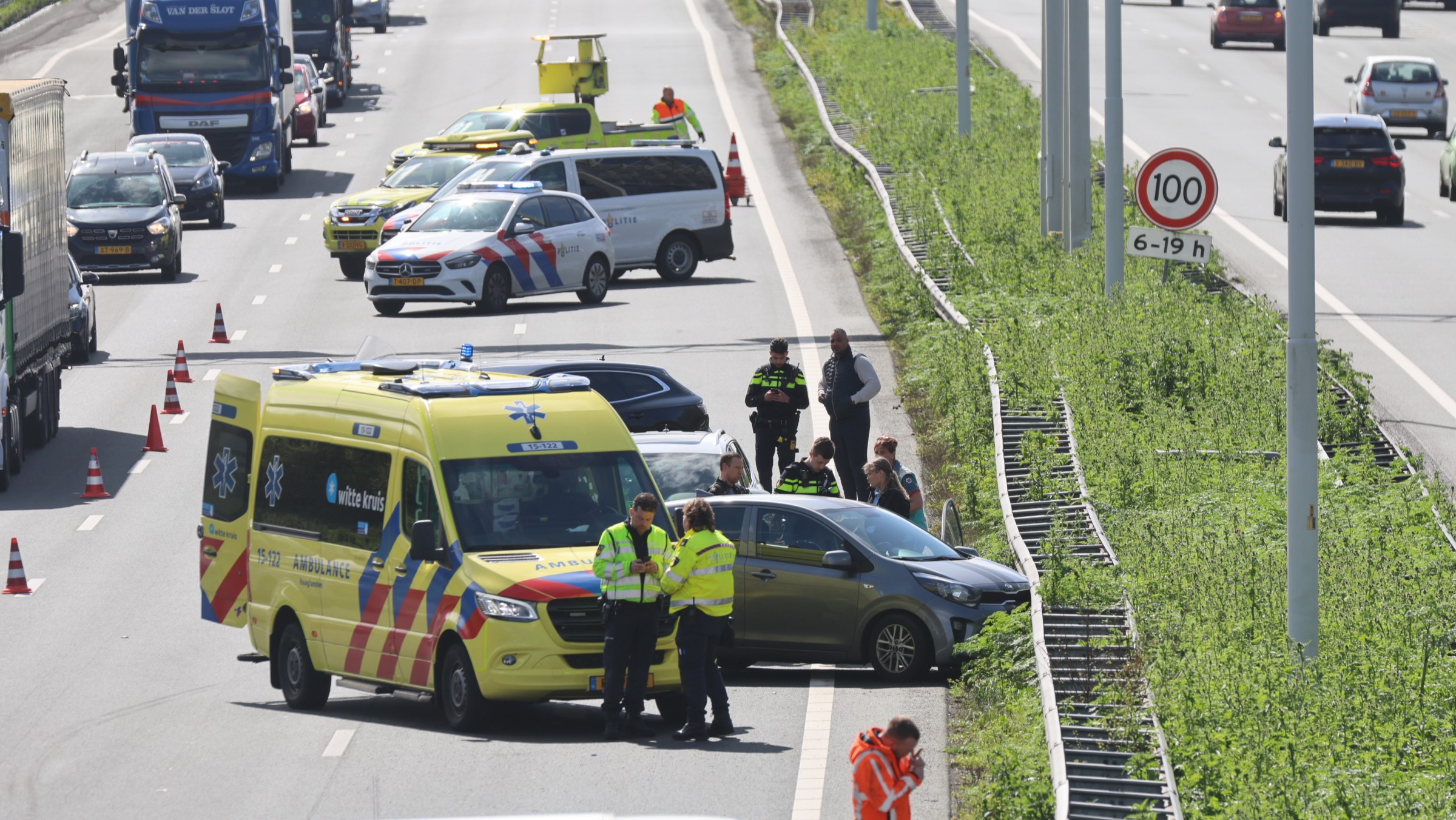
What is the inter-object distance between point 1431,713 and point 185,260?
28.3 metres

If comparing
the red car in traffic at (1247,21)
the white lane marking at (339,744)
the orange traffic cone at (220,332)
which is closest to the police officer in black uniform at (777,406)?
the white lane marking at (339,744)

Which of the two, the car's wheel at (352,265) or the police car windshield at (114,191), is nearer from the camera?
the police car windshield at (114,191)

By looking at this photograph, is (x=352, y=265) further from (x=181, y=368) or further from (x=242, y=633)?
(x=242, y=633)

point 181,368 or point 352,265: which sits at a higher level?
point 181,368

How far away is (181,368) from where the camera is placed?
2631cm

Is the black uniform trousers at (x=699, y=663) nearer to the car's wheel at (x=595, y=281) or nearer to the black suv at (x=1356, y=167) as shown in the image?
the car's wheel at (x=595, y=281)

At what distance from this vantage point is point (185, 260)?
36.2 m

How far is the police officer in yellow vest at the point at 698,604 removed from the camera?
41.9 ft

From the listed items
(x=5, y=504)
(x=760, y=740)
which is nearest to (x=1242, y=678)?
(x=760, y=740)

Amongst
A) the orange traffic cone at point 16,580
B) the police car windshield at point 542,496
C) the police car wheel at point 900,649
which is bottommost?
the orange traffic cone at point 16,580

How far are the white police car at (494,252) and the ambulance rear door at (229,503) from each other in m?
13.8

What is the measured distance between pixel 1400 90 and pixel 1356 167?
12326 mm

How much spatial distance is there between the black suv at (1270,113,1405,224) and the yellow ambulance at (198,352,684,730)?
74.6 feet

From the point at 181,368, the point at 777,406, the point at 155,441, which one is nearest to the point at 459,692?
the point at 777,406
